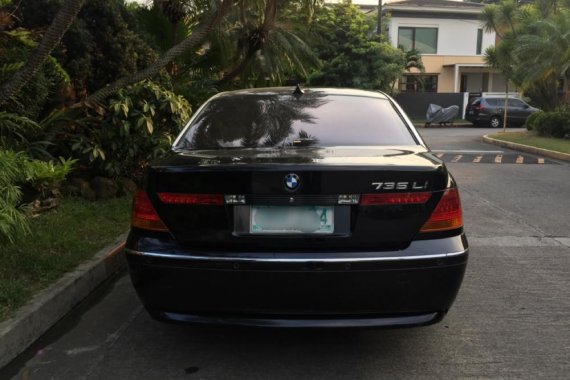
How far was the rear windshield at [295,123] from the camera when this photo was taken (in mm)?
3789

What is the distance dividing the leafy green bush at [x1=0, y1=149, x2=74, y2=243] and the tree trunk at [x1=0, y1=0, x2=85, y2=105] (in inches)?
23.5

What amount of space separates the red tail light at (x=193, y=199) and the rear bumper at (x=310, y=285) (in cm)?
27

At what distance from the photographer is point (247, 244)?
3.05 meters

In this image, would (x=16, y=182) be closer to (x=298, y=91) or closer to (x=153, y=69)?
(x=153, y=69)

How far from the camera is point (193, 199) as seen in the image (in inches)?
122

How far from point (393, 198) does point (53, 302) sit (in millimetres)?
2405

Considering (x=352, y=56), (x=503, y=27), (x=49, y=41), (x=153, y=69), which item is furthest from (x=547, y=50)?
(x=49, y=41)

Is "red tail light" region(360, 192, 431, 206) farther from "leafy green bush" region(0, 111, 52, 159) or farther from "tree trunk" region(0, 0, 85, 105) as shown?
"leafy green bush" region(0, 111, 52, 159)

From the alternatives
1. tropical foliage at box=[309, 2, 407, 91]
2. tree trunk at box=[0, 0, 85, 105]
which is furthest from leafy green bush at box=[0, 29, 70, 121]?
tropical foliage at box=[309, 2, 407, 91]

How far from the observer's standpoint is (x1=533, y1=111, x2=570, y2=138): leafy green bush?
1812 centimetres

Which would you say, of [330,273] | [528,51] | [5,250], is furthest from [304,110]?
[528,51]

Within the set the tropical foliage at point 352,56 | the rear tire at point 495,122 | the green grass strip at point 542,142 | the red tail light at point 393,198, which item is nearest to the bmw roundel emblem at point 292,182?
the red tail light at point 393,198

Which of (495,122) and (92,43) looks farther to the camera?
(495,122)

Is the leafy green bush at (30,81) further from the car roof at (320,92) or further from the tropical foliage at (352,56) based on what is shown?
the tropical foliage at (352,56)
